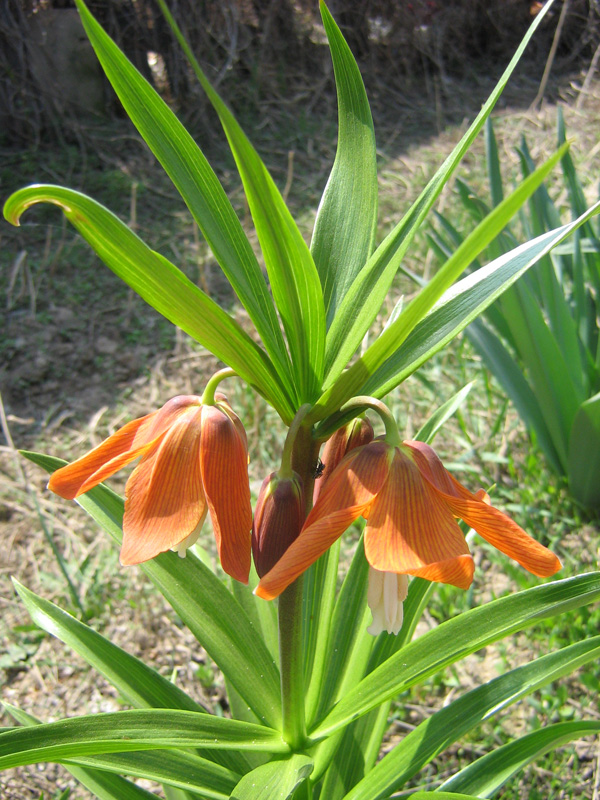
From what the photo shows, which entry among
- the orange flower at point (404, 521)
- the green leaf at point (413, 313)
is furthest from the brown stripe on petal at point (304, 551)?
the green leaf at point (413, 313)

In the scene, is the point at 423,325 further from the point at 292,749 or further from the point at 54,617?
the point at 54,617

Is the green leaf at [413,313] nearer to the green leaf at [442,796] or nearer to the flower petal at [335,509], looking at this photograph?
the flower petal at [335,509]

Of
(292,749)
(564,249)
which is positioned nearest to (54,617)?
(292,749)

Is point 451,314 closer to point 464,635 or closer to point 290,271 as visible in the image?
point 290,271

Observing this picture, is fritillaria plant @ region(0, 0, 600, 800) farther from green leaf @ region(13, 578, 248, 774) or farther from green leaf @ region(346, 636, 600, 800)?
green leaf @ region(13, 578, 248, 774)

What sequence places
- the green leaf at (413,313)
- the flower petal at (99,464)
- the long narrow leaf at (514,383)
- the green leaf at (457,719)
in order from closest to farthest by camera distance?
the green leaf at (413,313) → the flower petal at (99,464) → the green leaf at (457,719) → the long narrow leaf at (514,383)

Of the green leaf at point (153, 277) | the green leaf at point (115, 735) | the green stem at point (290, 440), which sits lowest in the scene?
the green leaf at point (115, 735)

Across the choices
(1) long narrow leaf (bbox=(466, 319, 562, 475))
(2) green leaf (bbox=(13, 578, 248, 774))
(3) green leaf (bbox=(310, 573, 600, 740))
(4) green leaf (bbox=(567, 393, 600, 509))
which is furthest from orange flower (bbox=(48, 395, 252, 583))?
(1) long narrow leaf (bbox=(466, 319, 562, 475))
